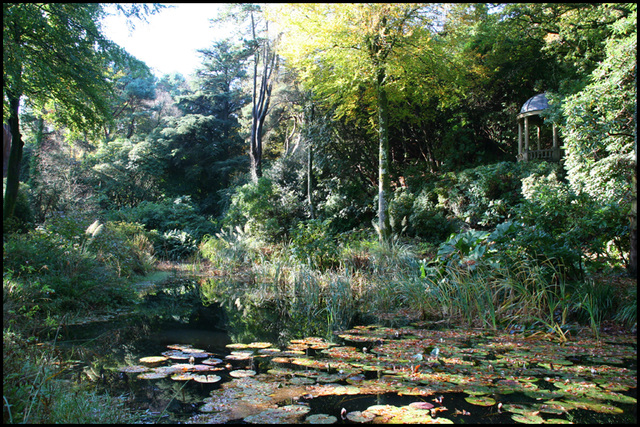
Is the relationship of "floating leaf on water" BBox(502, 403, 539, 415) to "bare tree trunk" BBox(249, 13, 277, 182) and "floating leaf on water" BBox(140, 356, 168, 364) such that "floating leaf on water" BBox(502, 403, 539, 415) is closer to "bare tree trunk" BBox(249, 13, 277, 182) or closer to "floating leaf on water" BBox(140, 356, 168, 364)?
"floating leaf on water" BBox(140, 356, 168, 364)

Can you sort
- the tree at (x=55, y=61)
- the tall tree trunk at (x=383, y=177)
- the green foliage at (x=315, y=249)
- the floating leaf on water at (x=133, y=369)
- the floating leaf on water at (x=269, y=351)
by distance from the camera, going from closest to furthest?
the floating leaf on water at (x=133, y=369) → the floating leaf on water at (x=269, y=351) → the tree at (x=55, y=61) → the green foliage at (x=315, y=249) → the tall tree trunk at (x=383, y=177)

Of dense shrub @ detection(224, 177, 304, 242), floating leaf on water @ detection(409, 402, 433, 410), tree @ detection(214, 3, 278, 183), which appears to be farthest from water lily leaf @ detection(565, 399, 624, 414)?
tree @ detection(214, 3, 278, 183)

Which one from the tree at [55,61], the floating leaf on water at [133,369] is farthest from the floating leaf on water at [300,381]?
the tree at [55,61]

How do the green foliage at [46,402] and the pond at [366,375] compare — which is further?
the pond at [366,375]

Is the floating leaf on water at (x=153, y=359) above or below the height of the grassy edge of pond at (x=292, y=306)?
below

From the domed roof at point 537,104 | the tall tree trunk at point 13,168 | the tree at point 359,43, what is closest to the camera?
the tall tree trunk at point 13,168

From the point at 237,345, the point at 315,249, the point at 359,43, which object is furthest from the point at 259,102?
the point at 237,345

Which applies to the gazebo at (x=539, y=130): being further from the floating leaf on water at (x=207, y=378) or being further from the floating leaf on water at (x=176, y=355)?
the floating leaf on water at (x=207, y=378)

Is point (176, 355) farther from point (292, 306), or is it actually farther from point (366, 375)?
point (292, 306)

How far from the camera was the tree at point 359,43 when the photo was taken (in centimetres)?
845

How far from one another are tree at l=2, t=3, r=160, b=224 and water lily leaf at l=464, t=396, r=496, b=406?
18.5 feet

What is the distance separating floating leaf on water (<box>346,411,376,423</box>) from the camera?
2.49 meters

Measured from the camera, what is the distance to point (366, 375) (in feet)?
10.9

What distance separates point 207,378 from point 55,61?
6.71m
